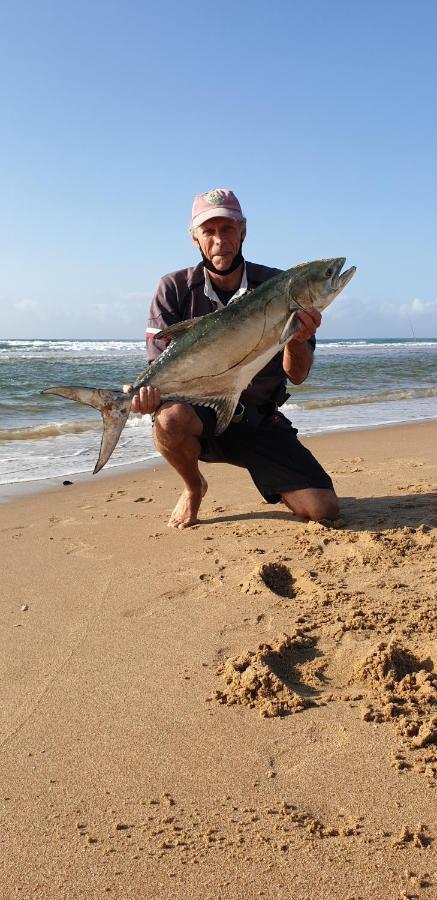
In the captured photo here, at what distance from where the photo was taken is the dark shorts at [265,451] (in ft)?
15.7

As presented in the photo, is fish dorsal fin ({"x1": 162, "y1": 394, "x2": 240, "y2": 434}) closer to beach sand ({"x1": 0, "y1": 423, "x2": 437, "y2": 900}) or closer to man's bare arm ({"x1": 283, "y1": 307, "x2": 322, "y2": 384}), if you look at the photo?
man's bare arm ({"x1": 283, "y1": 307, "x2": 322, "y2": 384})

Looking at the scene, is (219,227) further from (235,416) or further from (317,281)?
(235,416)

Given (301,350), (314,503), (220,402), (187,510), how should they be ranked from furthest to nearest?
1. (187,510)
2. (314,503)
3. (301,350)
4. (220,402)

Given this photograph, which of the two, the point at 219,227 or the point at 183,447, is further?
the point at 183,447

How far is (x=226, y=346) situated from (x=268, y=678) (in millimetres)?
1860

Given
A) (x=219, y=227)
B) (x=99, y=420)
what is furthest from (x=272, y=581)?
(x=99, y=420)

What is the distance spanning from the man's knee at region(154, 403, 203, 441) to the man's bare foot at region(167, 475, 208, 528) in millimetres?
406

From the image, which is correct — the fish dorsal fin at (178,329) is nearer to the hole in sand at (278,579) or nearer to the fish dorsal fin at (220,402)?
the fish dorsal fin at (220,402)

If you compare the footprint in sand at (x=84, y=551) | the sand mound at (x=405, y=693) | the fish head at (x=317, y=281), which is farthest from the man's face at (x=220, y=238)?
the sand mound at (x=405, y=693)

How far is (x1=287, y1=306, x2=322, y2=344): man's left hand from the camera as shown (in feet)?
12.2

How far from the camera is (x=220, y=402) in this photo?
405cm

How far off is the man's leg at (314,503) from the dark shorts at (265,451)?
0.04 meters

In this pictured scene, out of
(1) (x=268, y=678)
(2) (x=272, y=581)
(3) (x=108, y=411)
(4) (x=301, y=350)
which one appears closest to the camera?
(1) (x=268, y=678)

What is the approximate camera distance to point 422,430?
931 cm
